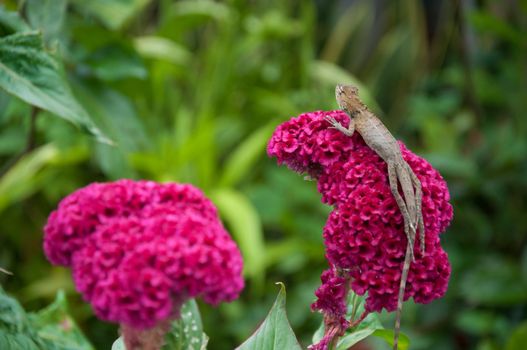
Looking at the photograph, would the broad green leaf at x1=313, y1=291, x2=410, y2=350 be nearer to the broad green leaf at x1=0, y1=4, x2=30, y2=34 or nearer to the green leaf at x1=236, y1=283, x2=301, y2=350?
the green leaf at x1=236, y1=283, x2=301, y2=350

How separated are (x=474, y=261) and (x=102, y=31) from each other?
1.75 m

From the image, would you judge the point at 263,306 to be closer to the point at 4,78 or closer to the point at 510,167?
the point at 510,167

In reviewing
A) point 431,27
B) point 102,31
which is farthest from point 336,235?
point 431,27

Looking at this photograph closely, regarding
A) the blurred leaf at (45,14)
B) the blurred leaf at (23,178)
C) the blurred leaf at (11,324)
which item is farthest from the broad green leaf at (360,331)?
the blurred leaf at (23,178)

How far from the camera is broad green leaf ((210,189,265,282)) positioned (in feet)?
8.90

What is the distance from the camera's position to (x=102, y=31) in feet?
6.14

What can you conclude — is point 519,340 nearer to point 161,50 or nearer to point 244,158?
point 244,158

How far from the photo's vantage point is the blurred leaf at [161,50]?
3045 mm

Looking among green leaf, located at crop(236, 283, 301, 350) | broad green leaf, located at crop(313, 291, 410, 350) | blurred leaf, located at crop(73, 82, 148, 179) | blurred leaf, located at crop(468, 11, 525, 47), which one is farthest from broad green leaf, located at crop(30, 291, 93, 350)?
blurred leaf, located at crop(468, 11, 525, 47)

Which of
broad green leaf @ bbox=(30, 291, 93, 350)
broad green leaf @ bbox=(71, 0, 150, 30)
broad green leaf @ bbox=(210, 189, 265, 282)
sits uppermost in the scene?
broad green leaf @ bbox=(71, 0, 150, 30)

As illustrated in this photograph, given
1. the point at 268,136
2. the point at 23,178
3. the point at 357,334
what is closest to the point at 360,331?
the point at 357,334

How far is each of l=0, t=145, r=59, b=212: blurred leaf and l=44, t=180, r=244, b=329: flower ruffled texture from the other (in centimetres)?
197

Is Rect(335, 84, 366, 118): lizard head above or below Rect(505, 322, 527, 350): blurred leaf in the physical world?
above

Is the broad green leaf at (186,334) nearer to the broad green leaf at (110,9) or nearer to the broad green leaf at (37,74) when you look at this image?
the broad green leaf at (37,74)
